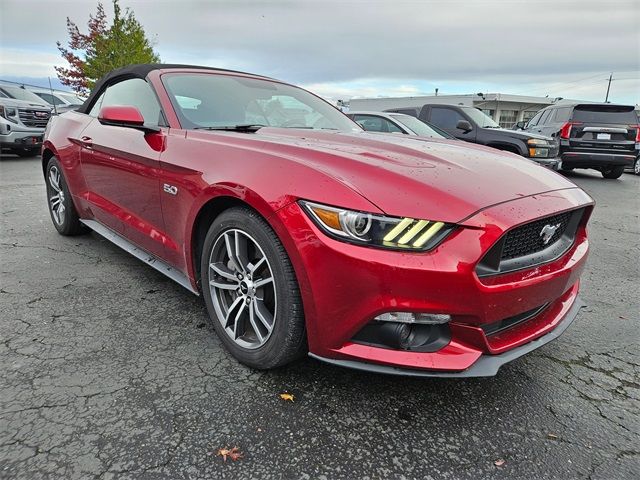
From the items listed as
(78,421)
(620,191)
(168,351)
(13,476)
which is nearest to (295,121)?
(168,351)

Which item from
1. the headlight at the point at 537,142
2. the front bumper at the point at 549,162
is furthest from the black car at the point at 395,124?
the front bumper at the point at 549,162

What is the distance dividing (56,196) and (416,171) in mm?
3965

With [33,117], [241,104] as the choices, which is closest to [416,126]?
[241,104]

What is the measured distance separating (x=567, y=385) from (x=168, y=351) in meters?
2.08

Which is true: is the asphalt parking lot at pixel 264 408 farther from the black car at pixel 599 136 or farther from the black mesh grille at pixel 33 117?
the black mesh grille at pixel 33 117

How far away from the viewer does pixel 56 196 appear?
443 centimetres

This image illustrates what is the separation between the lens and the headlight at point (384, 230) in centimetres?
167

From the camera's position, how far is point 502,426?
1899mm

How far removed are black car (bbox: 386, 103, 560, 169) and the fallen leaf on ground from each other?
25.5ft

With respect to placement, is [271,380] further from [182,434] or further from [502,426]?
[502,426]

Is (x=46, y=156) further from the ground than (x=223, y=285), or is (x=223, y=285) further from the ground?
(x=46, y=156)

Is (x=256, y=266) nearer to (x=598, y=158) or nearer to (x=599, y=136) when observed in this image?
(x=598, y=158)

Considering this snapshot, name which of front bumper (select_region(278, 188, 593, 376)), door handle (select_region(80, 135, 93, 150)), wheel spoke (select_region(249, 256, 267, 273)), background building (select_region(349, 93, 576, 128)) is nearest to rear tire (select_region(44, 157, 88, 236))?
door handle (select_region(80, 135, 93, 150))

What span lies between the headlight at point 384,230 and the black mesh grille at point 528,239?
332mm
